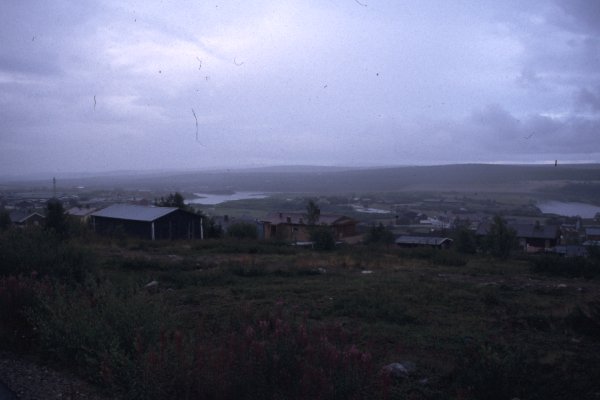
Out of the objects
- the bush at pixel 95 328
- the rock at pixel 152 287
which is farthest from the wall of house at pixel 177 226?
the bush at pixel 95 328

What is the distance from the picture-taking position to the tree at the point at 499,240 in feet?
63.0

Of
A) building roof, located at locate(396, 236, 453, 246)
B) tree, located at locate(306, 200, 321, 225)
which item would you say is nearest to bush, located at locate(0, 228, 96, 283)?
tree, located at locate(306, 200, 321, 225)

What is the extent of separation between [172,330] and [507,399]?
3.04 metres

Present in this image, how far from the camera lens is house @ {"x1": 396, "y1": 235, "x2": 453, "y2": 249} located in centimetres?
2693

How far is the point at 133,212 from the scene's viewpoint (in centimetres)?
2622

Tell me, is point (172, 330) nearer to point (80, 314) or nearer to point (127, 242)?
point (80, 314)

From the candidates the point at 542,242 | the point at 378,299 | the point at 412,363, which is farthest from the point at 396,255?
the point at 542,242

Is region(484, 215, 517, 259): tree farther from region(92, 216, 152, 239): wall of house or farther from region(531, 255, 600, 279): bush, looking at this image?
region(92, 216, 152, 239): wall of house

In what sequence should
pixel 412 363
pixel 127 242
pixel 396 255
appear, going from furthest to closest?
pixel 127 242, pixel 396 255, pixel 412 363

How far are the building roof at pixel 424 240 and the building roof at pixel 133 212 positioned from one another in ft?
45.5

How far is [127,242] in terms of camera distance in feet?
64.4

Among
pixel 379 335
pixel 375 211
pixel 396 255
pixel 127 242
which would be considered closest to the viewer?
pixel 379 335

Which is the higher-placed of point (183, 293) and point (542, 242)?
point (183, 293)

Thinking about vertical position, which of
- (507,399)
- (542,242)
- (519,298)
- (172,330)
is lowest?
(542,242)
